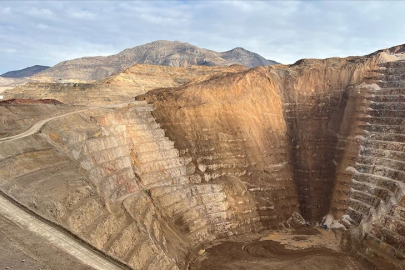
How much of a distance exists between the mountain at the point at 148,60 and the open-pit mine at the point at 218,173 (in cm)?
9751

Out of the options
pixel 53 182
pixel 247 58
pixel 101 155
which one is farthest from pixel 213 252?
pixel 247 58

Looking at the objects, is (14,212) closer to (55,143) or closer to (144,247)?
(144,247)

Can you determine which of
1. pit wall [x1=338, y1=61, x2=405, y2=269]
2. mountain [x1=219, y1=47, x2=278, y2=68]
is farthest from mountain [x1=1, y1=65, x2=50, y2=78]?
pit wall [x1=338, y1=61, x2=405, y2=269]

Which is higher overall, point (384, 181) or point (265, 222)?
point (384, 181)

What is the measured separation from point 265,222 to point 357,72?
24308mm

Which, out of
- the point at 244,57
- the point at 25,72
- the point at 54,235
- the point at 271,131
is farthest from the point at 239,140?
the point at 25,72

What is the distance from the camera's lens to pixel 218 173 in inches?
1469

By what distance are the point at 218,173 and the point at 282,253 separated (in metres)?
11.1

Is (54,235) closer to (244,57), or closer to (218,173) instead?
(218,173)

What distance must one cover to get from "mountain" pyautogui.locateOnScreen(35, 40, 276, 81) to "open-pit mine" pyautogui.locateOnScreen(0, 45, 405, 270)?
3839 inches

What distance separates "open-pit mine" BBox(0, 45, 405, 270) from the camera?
20109 mm

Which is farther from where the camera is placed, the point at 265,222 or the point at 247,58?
the point at 247,58

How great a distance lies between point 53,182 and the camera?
2078 centimetres

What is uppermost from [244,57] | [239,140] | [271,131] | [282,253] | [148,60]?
[244,57]
